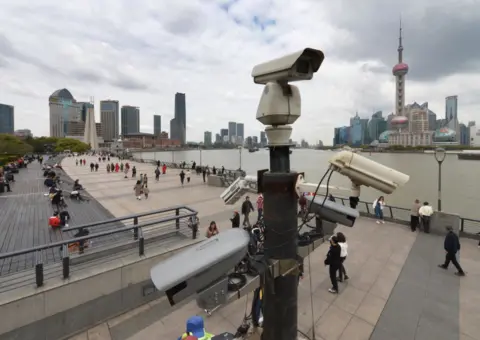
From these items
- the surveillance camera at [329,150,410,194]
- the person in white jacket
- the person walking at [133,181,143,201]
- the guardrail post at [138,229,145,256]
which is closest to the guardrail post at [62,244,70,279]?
the guardrail post at [138,229,145,256]

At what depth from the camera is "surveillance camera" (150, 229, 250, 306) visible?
6.44 ft

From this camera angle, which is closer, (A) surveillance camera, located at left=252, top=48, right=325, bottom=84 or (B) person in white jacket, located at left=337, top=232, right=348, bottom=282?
(A) surveillance camera, located at left=252, top=48, right=325, bottom=84

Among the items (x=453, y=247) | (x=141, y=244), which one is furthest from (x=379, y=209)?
(x=141, y=244)

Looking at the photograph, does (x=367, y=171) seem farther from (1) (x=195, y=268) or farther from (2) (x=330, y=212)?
(1) (x=195, y=268)

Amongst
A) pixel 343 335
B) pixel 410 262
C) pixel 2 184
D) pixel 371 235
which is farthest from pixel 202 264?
pixel 2 184

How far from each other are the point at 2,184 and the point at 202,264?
866 inches

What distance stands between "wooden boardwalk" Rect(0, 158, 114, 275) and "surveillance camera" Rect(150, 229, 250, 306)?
6.31 metres

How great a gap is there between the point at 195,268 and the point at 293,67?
1904 mm

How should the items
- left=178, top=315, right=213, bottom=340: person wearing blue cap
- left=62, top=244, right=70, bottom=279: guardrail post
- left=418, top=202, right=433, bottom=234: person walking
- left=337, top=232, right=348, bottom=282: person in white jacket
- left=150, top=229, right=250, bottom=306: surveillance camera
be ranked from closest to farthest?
left=150, top=229, right=250, bottom=306: surveillance camera → left=178, top=315, right=213, bottom=340: person wearing blue cap → left=62, top=244, right=70, bottom=279: guardrail post → left=337, top=232, right=348, bottom=282: person in white jacket → left=418, top=202, right=433, bottom=234: person walking

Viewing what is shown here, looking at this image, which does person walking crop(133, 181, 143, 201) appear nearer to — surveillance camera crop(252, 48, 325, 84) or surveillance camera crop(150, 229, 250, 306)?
surveillance camera crop(150, 229, 250, 306)

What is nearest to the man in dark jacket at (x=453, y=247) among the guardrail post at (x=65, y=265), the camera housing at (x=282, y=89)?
the camera housing at (x=282, y=89)

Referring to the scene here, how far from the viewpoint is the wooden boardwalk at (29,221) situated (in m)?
6.96

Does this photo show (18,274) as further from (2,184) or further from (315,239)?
(2,184)

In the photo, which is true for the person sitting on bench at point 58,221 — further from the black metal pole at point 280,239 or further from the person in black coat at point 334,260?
the black metal pole at point 280,239
